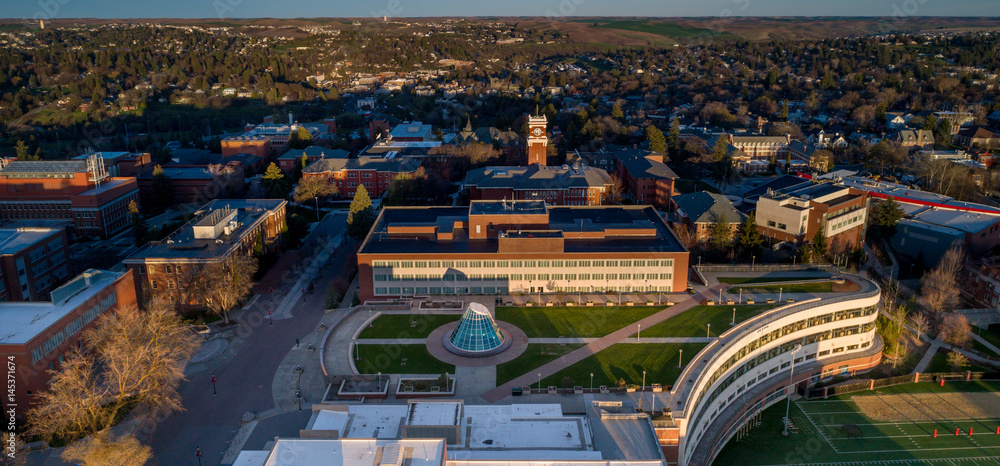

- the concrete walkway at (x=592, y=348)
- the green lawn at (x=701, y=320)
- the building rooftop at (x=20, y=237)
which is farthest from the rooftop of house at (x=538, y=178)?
the building rooftop at (x=20, y=237)

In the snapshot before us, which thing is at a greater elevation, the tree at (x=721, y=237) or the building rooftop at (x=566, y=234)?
the building rooftop at (x=566, y=234)

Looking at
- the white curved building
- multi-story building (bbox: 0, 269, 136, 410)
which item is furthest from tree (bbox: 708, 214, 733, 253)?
multi-story building (bbox: 0, 269, 136, 410)

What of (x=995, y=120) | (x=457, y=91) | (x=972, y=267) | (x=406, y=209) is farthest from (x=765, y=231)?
(x=457, y=91)

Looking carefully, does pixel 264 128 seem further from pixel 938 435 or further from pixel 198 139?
pixel 938 435

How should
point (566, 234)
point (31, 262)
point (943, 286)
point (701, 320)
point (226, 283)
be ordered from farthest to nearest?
point (943, 286) < point (566, 234) < point (31, 262) < point (226, 283) < point (701, 320)

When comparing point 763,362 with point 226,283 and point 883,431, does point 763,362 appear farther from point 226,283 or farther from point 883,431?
point 226,283

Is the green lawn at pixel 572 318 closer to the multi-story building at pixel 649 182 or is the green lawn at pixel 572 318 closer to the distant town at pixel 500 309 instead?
the distant town at pixel 500 309

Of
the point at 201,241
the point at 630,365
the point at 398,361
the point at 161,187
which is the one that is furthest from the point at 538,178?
the point at 161,187
